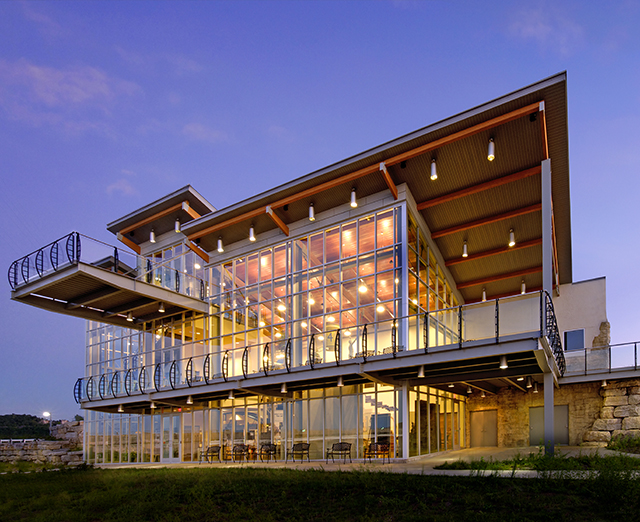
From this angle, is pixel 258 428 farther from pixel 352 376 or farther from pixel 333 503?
pixel 333 503

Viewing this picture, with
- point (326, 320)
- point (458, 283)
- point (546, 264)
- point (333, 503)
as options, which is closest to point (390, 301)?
point (326, 320)

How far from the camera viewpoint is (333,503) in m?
11.0

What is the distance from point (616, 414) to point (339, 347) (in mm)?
11559

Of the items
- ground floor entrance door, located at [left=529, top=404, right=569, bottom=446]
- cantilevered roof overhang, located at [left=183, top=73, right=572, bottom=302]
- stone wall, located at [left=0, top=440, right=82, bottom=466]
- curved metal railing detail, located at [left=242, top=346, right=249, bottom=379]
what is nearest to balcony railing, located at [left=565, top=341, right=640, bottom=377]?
ground floor entrance door, located at [left=529, top=404, right=569, bottom=446]

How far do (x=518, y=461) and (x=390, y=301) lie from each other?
21.9ft

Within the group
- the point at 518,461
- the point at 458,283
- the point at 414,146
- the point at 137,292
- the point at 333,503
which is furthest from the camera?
the point at 458,283

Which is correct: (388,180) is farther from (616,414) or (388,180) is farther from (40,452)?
(40,452)

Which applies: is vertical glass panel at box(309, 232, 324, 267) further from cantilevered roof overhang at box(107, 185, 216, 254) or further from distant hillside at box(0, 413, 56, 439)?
distant hillside at box(0, 413, 56, 439)

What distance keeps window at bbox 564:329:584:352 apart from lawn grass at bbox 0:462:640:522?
18274mm

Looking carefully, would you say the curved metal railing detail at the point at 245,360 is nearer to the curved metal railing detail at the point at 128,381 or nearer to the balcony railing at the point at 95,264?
the balcony railing at the point at 95,264

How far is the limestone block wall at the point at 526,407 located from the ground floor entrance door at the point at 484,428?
0.63ft

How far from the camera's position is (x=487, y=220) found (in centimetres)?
2155

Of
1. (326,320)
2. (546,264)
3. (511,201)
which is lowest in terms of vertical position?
(326,320)

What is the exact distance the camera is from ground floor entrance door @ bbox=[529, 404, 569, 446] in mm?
22250
